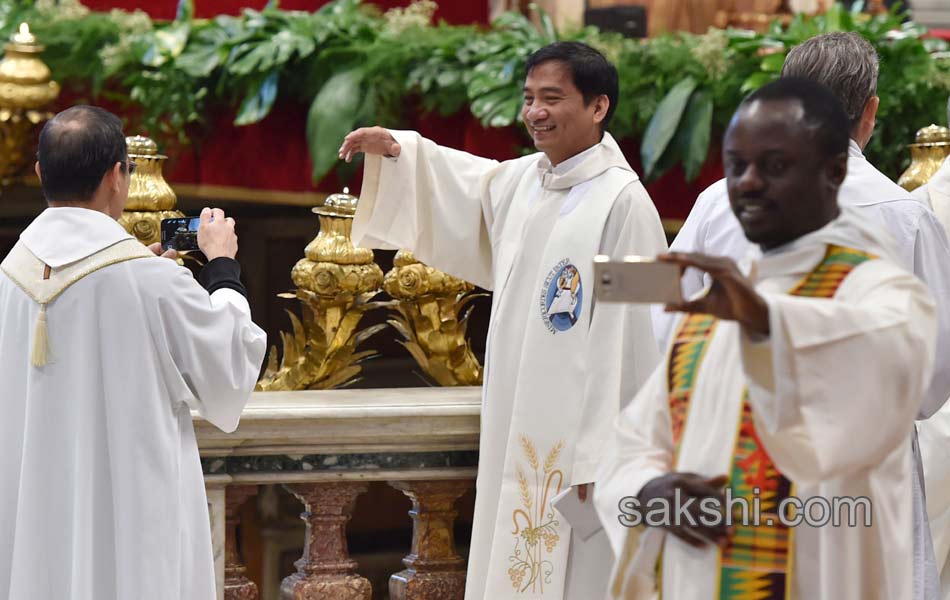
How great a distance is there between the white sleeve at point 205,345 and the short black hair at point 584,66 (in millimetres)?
871

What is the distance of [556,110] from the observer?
11.4 ft

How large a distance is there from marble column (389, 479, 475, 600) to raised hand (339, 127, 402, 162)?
2.51ft

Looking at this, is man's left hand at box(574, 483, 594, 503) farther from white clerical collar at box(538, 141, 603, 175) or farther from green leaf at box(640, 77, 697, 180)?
green leaf at box(640, 77, 697, 180)

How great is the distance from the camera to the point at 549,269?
3.47 metres

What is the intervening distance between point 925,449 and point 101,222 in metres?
1.99

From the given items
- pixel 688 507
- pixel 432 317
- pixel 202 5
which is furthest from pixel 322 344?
pixel 202 5

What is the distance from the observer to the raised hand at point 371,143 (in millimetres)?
3639

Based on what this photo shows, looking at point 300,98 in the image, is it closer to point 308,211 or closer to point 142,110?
point 142,110

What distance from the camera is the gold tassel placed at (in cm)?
304

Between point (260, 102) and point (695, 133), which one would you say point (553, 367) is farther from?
point (260, 102)

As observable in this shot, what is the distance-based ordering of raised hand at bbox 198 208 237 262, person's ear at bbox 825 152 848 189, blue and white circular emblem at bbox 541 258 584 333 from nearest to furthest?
person's ear at bbox 825 152 848 189 → raised hand at bbox 198 208 237 262 → blue and white circular emblem at bbox 541 258 584 333

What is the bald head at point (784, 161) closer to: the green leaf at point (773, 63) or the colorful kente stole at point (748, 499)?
the colorful kente stole at point (748, 499)

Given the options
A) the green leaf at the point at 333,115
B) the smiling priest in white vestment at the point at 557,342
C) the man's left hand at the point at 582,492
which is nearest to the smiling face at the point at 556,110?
the smiling priest in white vestment at the point at 557,342

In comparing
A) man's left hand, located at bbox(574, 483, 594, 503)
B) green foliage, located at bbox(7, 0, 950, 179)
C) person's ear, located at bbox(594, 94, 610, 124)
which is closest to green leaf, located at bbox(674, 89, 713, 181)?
green foliage, located at bbox(7, 0, 950, 179)
